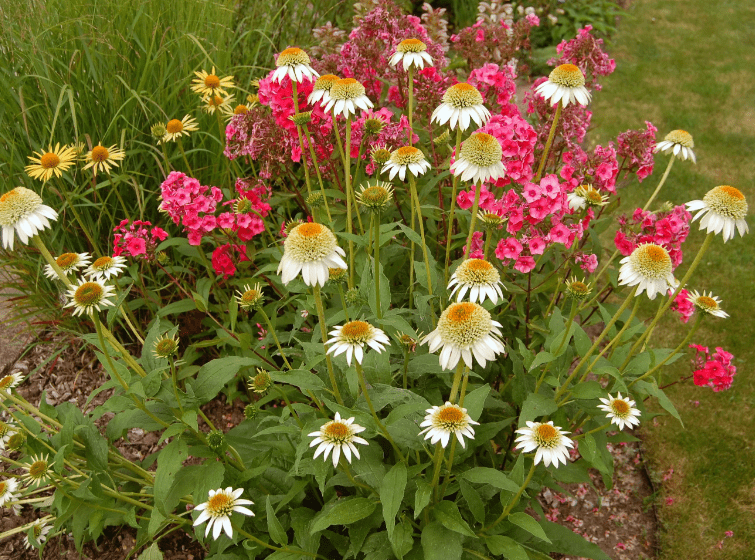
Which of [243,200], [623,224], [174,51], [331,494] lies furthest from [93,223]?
[623,224]

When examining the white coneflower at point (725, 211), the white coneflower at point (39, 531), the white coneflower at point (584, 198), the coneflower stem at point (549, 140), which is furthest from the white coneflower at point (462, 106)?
the white coneflower at point (39, 531)

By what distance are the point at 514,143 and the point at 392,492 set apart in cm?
144

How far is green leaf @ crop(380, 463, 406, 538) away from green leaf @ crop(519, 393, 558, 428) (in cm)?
43

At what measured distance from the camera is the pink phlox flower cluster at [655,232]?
2461 mm

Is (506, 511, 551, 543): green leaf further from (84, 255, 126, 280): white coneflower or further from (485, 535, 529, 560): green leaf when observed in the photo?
(84, 255, 126, 280): white coneflower

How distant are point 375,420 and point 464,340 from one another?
0.42 meters

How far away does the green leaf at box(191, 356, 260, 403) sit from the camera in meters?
1.95

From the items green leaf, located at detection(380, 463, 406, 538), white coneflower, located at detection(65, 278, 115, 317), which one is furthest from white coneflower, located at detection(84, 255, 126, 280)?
green leaf, located at detection(380, 463, 406, 538)

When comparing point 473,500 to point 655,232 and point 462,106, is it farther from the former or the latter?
point 655,232

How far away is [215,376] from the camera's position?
1.96 meters

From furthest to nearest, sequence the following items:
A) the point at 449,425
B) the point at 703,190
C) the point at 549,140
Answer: the point at 703,190 → the point at 549,140 → the point at 449,425

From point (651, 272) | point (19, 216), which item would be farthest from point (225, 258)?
point (651, 272)

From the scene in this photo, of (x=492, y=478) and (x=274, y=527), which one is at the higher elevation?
(x=492, y=478)

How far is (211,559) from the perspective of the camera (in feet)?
6.72
